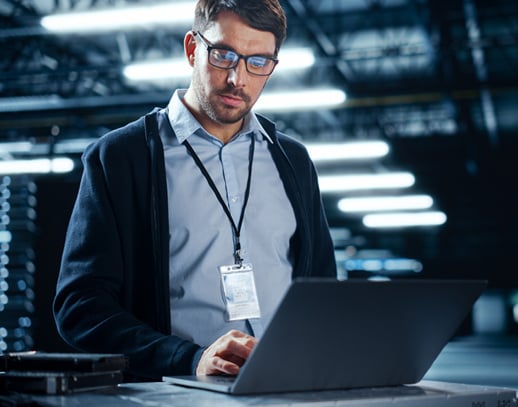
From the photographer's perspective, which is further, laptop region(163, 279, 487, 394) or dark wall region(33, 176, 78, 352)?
dark wall region(33, 176, 78, 352)

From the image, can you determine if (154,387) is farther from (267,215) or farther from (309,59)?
(309,59)

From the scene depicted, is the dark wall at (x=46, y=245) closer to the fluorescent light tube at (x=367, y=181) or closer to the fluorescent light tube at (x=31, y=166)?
the fluorescent light tube at (x=31, y=166)

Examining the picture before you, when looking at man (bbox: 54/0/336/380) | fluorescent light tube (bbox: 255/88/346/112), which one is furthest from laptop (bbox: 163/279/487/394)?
fluorescent light tube (bbox: 255/88/346/112)

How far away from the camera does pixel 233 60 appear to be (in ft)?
5.36

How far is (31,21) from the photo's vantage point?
11.5 metres

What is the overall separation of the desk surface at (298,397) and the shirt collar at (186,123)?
2.15 ft

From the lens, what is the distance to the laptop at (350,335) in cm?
103

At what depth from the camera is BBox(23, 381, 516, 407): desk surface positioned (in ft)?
3.26

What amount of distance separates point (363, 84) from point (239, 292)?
12.9 meters

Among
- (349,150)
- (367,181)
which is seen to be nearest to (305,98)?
(349,150)

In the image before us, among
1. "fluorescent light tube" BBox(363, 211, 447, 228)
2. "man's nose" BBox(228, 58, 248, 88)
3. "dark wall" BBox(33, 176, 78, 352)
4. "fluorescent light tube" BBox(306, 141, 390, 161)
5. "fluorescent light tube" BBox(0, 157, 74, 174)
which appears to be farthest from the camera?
"fluorescent light tube" BBox(363, 211, 447, 228)

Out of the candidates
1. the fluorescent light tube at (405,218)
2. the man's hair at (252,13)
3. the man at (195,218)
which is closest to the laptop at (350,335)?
the man at (195,218)

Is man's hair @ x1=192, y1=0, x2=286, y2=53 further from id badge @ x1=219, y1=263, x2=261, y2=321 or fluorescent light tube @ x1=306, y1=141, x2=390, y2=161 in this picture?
fluorescent light tube @ x1=306, y1=141, x2=390, y2=161

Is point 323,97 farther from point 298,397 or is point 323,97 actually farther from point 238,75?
point 298,397
